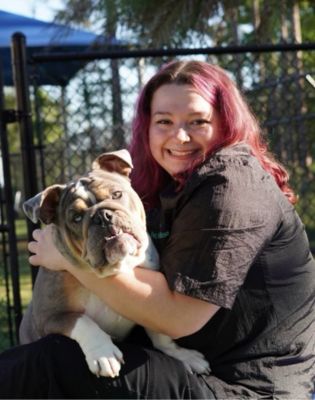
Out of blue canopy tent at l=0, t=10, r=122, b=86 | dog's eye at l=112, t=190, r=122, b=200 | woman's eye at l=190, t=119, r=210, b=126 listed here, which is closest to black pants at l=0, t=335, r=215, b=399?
dog's eye at l=112, t=190, r=122, b=200

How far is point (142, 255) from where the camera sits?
2.90m

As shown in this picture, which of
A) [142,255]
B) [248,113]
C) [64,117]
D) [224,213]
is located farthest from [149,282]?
[64,117]

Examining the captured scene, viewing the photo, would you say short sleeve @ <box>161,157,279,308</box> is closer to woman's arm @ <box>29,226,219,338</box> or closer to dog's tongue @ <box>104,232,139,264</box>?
woman's arm @ <box>29,226,219,338</box>

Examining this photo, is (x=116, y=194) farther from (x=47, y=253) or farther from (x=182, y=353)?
(x=182, y=353)

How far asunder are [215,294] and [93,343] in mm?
469

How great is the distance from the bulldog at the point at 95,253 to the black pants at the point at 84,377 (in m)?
0.05

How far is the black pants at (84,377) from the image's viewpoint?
2.73 metres

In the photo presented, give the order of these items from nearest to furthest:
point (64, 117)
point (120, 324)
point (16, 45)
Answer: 1. point (120, 324)
2. point (16, 45)
3. point (64, 117)

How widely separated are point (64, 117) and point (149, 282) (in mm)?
2878

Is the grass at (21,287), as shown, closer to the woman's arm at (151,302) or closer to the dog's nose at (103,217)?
the woman's arm at (151,302)

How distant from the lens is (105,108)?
558 centimetres

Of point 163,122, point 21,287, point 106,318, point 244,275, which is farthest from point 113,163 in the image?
point 21,287

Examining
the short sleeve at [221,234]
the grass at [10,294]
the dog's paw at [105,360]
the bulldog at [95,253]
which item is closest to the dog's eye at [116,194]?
the bulldog at [95,253]

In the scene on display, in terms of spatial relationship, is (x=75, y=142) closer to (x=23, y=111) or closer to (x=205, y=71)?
(x=23, y=111)
